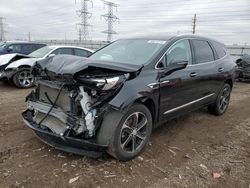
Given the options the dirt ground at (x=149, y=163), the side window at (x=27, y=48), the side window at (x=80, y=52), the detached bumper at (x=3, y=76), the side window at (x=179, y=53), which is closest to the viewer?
the dirt ground at (x=149, y=163)

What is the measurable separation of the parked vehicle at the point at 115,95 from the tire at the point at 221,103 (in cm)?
128

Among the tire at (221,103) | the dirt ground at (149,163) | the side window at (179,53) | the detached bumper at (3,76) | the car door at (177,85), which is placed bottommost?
the dirt ground at (149,163)

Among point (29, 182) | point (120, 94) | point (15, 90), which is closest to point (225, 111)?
point (120, 94)

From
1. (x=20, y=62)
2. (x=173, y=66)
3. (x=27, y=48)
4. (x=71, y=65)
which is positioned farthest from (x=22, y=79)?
(x=173, y=66)

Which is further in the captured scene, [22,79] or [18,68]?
[22,79]

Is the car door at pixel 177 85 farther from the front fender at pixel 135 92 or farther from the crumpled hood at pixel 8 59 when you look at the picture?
the crumpled hood at pixel 8 59

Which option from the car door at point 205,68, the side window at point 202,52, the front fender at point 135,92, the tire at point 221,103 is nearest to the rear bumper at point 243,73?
the tire at point 221,103

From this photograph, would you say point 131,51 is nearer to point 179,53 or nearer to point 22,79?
point 179,53

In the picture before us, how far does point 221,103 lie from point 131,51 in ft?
9.46

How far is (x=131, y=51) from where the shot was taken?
4.45m

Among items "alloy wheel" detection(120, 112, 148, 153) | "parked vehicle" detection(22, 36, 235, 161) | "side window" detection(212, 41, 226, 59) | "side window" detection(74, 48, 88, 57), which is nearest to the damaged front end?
"parked vehicle" detection(22, 36, 235, 161)

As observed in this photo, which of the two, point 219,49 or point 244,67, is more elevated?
point 219,49

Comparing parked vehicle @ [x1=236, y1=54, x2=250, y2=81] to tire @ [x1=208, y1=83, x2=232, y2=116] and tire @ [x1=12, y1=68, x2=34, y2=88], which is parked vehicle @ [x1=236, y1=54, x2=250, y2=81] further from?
tire @ [x1=12, y1=68, x2=34, y2=88]

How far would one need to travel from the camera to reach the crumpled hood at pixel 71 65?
10.8ft
